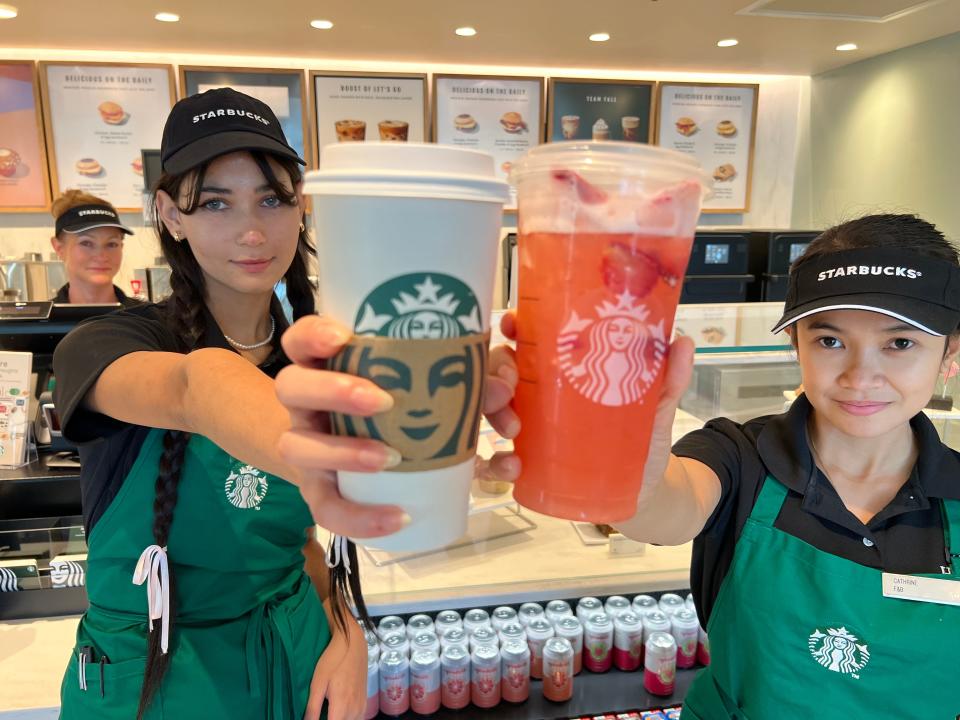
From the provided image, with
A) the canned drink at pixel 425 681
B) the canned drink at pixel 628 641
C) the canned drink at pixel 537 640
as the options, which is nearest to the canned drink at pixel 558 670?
the canned drink at pixel 537 640

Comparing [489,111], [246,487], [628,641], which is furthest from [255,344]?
[489,111]

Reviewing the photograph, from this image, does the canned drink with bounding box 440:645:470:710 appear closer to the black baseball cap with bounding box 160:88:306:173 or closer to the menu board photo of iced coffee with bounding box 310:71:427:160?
the black baseball cap with bounding box 160:88:306:173

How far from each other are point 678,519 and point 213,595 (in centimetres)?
79

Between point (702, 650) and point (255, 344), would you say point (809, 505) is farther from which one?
point (255, 344)

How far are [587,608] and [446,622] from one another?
1.14ft

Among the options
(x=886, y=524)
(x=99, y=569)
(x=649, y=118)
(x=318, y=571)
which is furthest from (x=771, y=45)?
(x=99, y=569)

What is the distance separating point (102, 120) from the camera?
4750 mm

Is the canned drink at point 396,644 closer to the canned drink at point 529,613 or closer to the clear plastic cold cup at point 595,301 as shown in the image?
the canned drink at point 529,613

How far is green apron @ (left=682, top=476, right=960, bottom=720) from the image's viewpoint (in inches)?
43.1

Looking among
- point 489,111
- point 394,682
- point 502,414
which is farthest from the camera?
point 489,111

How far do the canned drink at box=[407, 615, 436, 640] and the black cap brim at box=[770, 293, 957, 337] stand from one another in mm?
1133

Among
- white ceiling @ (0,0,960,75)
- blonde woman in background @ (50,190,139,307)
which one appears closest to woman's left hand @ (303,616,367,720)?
blonde woman in background @ (50,190,139,307)

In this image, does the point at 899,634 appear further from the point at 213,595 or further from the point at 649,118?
the point at 649,118

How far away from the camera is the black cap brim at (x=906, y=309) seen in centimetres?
108
